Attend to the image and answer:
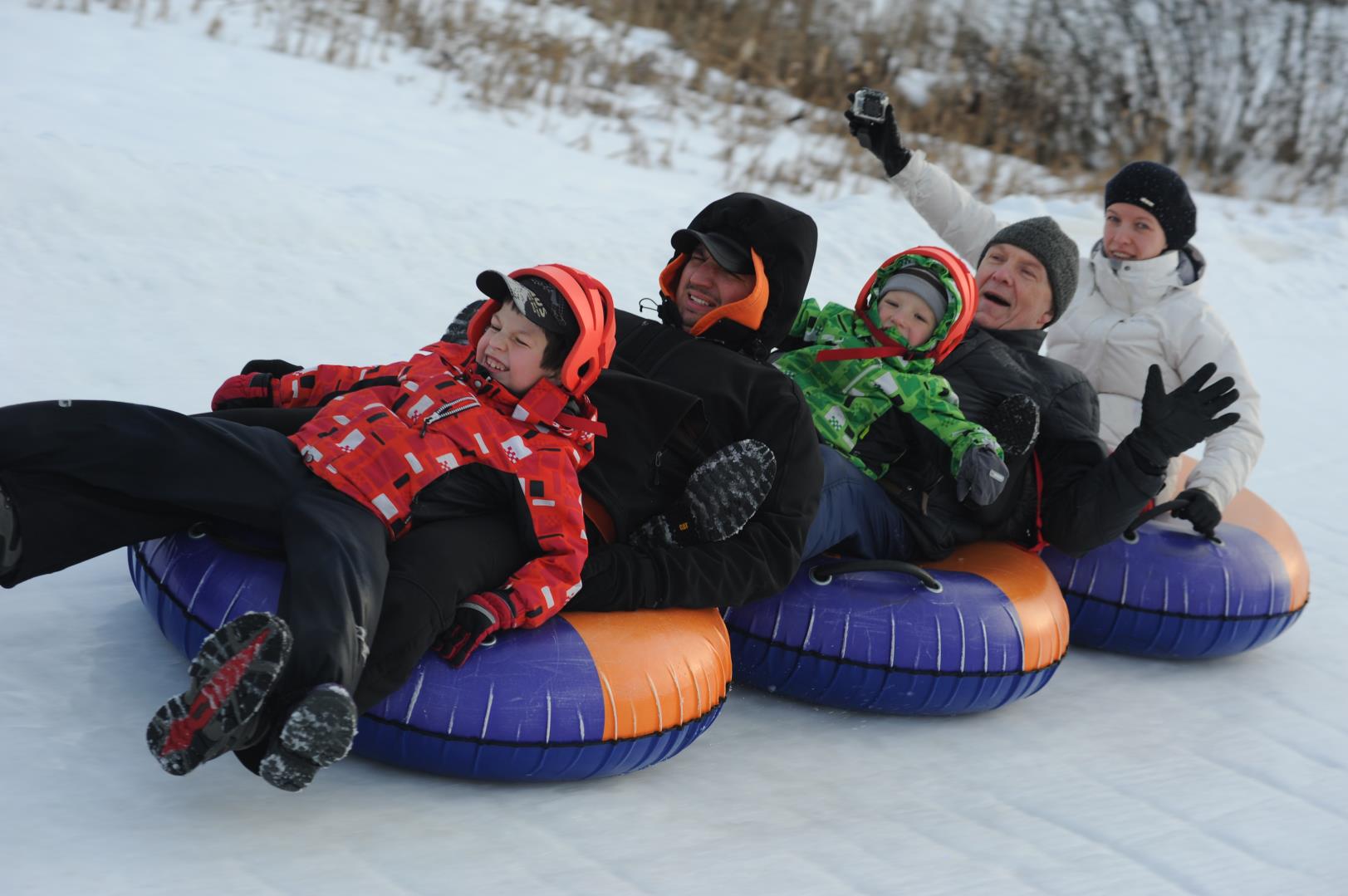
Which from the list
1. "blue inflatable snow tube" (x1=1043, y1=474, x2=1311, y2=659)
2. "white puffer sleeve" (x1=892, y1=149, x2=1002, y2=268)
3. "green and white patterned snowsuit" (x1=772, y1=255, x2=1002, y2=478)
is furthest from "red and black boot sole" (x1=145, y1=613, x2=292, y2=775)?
"white puffer sleeve" (x1=892, y1=149, x2=1002, y2=268)

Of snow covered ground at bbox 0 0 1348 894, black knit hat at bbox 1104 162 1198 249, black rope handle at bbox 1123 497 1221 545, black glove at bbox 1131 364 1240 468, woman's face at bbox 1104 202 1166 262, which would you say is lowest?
snow covered ground at bbox 0 0 1348 894

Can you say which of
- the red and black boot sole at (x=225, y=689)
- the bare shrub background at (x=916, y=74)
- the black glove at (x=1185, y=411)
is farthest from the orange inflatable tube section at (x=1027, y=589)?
the bare shrub background at (x=916, y=74)

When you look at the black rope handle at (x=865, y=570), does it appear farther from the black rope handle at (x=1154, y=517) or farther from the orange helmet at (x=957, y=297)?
the black rope handle at (x=1154, y=517)

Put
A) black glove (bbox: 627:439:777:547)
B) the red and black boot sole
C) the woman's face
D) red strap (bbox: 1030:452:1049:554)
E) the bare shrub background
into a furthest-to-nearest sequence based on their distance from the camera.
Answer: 1. the bare shrub background
2. the woman's face
3. red strap (bbox: 1030:452:1049:554)
4. black glove (bbox: 627:439:777:547)
5. the red and black boot sole

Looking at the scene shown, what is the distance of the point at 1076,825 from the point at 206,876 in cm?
181

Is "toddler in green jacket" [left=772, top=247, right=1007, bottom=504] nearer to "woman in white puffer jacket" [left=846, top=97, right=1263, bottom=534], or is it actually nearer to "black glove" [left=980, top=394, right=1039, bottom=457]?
"black glove" [left=980, top=394, right=1039, bottom=457]

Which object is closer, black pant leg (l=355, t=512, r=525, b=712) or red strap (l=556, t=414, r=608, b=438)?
black pant leg (l=355, t=512, r=525, b=712)

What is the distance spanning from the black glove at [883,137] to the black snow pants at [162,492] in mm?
2441

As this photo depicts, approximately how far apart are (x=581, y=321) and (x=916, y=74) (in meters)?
9.13

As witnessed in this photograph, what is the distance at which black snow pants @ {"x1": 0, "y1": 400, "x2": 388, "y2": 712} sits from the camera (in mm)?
2494

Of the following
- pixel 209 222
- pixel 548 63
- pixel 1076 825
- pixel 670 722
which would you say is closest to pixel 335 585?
pixel 670 722

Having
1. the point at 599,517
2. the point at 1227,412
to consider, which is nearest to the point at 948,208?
the point at 1227,412

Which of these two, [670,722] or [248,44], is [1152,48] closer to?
[248,44]

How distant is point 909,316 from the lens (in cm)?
357
